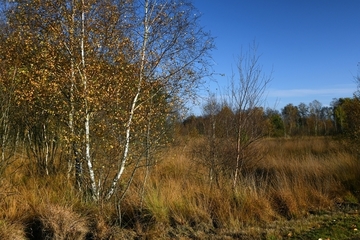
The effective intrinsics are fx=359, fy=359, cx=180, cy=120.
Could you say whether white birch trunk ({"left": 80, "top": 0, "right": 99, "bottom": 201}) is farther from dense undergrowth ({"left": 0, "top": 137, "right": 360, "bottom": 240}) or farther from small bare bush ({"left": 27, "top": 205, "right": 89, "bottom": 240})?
small bare bush ({"left": 27, "top": 205, "right": 89, "bottom": 240})

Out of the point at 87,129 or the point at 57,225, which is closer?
the point at 57,225

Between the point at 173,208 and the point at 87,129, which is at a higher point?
the point at 87,129

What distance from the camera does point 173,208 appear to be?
22.9 feet

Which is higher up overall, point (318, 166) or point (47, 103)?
point (47, 103)

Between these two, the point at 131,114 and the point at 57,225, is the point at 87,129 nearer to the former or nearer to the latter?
the point at 131,114

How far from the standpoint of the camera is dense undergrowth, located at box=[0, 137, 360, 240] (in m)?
5.94

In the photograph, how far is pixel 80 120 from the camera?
7.12 metres

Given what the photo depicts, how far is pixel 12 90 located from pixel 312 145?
18592 millimetres

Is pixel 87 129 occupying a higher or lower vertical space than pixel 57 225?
higher

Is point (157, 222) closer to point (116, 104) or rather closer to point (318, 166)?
point (116, 104)

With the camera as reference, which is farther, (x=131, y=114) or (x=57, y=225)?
(x=131, y=114)

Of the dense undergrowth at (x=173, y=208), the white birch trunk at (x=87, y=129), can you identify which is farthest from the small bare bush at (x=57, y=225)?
the white birch trunk at (x=87, y=129)

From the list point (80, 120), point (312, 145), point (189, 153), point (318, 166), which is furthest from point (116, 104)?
point (312, 145)

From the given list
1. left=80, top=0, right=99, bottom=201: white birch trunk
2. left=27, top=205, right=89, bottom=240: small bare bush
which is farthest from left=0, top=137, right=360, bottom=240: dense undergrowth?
left=80, top=0, right=99, bottom=201: white birch trunk
